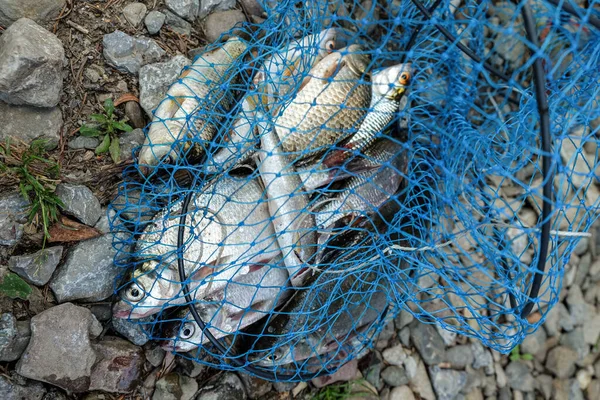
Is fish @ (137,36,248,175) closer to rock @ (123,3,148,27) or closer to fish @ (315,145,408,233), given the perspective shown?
rock @ (123,3,148,27)

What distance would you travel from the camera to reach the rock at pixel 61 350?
9.39 ft

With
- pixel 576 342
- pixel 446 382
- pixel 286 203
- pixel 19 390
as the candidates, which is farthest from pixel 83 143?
pixel 576 342

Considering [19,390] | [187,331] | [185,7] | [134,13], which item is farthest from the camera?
[185,7]

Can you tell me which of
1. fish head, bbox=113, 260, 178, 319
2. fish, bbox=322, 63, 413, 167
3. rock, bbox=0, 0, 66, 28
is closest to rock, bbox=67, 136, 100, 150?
rock, bbox=0, 0, 66, 28

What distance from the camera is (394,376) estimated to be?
12.8 ft

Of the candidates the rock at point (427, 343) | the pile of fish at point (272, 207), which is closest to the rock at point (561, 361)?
the rock at point (427, 343)

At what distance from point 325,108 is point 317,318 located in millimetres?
1308

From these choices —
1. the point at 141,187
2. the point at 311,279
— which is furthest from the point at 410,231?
the point at 141,187

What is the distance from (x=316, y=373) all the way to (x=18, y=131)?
2375 millimetres

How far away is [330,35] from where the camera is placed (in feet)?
11.5

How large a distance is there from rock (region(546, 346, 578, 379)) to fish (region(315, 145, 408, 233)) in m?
2.39

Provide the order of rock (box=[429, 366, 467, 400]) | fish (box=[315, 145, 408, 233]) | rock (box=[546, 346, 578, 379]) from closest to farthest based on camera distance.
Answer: fish (box=[315, 145, 408, 233]) < rock (box=[429, 366, 467, 400]) < rock (box=[546, 346, 578, 379])

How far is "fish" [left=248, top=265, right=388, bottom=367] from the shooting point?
316 centimetres

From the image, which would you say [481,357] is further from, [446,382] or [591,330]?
[591,330]
